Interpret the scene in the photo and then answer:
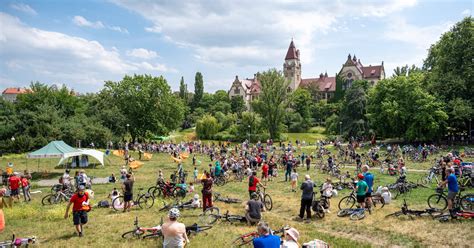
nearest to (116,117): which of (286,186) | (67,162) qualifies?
(67,162)

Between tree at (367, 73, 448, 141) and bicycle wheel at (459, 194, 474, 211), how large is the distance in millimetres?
32067

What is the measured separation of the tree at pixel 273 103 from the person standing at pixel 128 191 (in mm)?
50006

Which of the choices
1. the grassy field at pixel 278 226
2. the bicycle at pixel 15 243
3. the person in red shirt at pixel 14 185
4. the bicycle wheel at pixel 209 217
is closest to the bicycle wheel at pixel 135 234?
the grassy field at pixel 278 226

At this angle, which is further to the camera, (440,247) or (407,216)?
(407,216)

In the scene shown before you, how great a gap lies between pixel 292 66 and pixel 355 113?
154 feet

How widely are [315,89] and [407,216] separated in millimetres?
86657

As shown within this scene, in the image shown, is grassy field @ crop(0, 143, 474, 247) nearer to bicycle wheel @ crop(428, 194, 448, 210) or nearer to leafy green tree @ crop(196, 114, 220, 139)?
bicycle wheel @ crop(428, 194, 448, 210)

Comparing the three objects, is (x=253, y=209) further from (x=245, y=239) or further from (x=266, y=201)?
(x=266, y=201)

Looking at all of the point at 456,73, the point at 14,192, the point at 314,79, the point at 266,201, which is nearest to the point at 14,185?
the point at 14,192

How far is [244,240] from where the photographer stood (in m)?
10.1

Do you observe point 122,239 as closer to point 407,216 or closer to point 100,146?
point 407,216

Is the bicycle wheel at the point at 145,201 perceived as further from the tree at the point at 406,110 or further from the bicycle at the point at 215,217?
the tree at the point at 406,110

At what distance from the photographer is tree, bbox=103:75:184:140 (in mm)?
54094

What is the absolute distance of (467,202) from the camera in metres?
12.4
